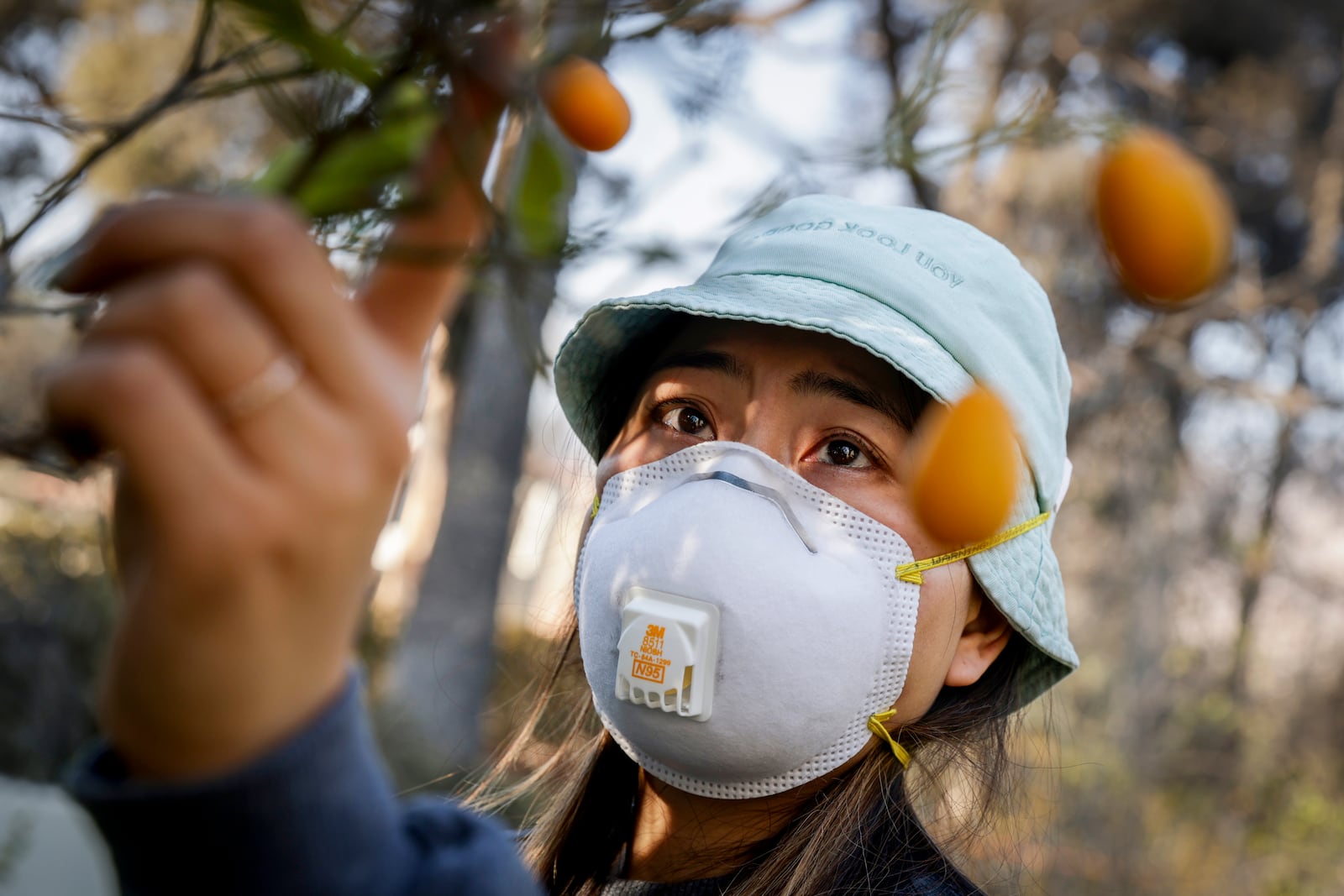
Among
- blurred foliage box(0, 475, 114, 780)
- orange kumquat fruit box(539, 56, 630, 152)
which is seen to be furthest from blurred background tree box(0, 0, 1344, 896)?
orange kumquat fruit box(539, 56, 630, 152)

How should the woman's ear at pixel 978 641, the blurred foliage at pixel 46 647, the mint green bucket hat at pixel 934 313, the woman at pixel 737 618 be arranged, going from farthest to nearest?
the blurred foliage at pixel 46 647 < the woman's ear at pixel 978 641 < the mint green bucket hat at pixel 934 313 < the woman at pixel 737 618

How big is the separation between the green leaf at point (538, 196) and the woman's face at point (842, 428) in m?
0.91

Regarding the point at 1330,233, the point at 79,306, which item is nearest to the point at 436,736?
the point at 79,306

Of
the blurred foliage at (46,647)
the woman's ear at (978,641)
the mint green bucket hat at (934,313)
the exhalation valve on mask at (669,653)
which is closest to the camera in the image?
the exhalation valve on mask at (669,653)

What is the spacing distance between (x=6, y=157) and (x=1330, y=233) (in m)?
8.20

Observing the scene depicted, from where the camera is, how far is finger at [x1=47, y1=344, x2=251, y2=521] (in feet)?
1.46

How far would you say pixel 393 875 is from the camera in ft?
1.99

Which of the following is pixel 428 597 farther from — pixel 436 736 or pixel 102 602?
Answer: pixel 102 602

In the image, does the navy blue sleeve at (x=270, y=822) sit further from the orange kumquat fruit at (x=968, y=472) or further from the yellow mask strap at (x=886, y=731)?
the yellow mask strap at (x=886, y=731)

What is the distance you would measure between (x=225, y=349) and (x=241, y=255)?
0.04m

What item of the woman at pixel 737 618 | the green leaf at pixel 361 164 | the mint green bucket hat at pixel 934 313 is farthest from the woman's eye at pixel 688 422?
the green leaf at pixel 361 164

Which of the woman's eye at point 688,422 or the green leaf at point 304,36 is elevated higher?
the green leaf at point 304,36

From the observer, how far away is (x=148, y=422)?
45 centimetres

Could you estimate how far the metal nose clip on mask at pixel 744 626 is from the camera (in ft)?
4.50
